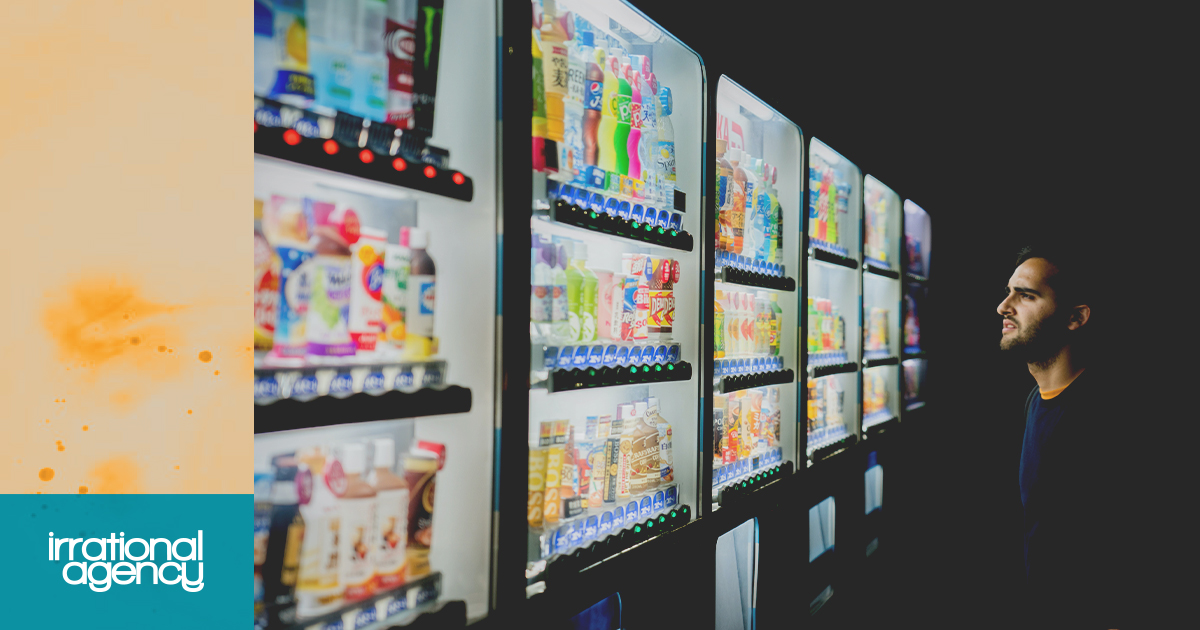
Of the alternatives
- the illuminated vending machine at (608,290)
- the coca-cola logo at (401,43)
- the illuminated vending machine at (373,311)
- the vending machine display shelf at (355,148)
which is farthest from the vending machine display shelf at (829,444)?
the coca-cola logo at (401,43)

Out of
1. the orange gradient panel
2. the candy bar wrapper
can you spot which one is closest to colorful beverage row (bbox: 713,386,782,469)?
the candy bar wrapper

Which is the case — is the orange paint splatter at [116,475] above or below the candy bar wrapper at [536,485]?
above

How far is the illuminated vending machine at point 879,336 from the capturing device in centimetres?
394

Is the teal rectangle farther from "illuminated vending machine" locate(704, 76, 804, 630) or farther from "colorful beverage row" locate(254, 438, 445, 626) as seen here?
"illuminated vending machine" locate(704, 76, 804, 630)

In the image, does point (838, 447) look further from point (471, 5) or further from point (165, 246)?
point (165, 246)

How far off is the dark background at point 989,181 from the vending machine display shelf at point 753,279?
669 mm

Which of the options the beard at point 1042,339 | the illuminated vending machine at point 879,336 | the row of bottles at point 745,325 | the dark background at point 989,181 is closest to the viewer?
the row of bottles at point 745,325

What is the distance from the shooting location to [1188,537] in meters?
1.98

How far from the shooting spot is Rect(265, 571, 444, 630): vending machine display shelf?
1.18 metres

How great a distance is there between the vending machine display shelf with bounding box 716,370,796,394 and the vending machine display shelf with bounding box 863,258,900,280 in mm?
1305

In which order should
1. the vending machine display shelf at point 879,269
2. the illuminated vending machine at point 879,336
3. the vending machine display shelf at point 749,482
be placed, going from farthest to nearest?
the illuminated vending machine at point 879,336
the vending machine display shelf at point 879,269
the vending machine display shelf at point 749,482

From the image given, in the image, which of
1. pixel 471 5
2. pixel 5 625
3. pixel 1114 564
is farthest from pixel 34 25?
pixel 1114 564

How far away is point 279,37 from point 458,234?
504 millimetres

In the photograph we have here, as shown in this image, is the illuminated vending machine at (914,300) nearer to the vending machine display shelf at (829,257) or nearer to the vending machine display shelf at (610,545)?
the vending machine display shelf at (829,257)
